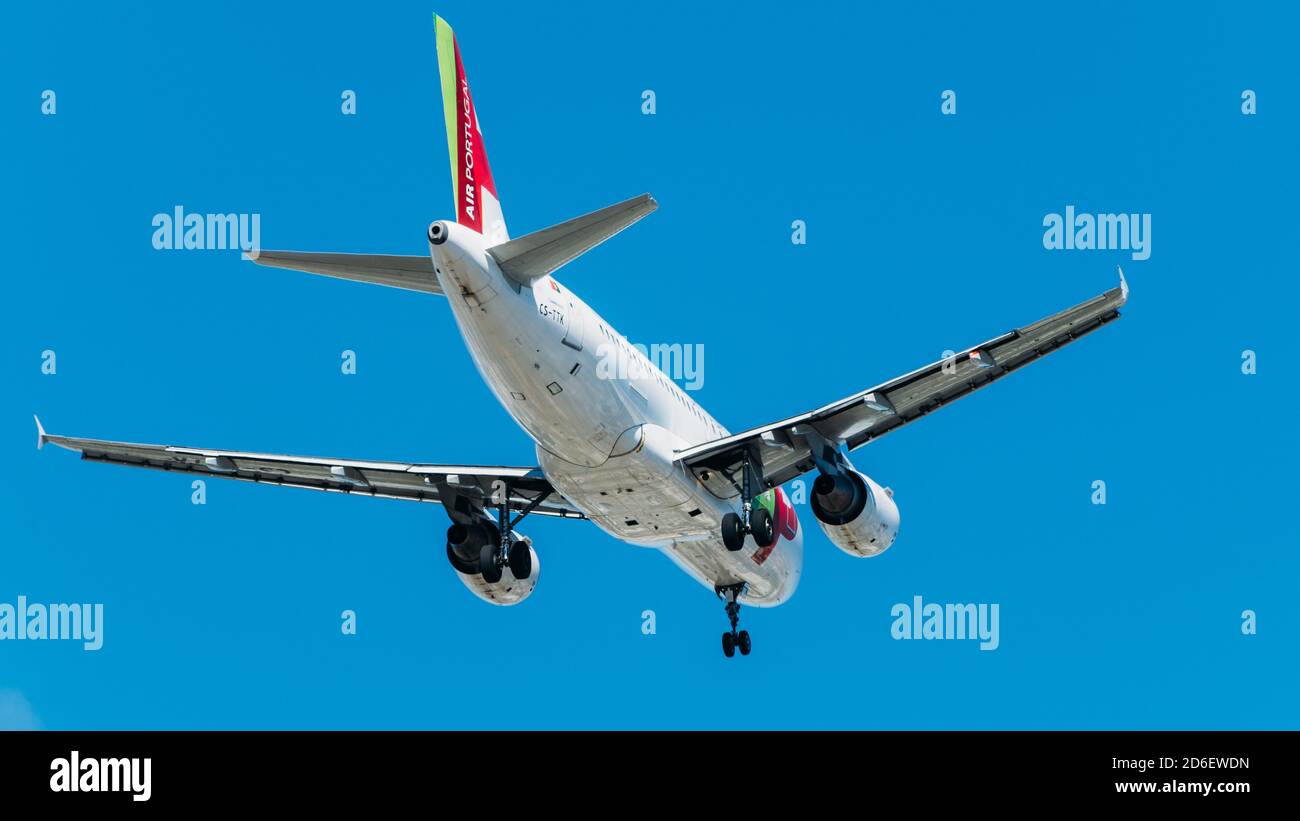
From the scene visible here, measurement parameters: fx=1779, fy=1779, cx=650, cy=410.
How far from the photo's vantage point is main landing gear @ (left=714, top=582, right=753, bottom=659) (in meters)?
44.2

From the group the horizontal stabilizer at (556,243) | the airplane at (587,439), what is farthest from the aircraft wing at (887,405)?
the horizontal stabilizer at (556,243)

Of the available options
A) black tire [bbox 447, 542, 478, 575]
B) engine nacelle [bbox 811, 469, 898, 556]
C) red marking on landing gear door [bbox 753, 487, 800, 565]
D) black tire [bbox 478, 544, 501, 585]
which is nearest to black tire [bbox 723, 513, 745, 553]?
engine nacelle [bbox 811, 469, 898, 556]

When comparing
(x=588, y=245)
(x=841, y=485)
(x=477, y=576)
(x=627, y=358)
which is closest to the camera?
(x=588, y=245)

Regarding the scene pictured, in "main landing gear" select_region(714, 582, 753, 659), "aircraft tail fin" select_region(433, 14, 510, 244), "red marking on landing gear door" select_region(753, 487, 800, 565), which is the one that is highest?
"aircraft tail fin" select_region(433, 14, 510, 244)

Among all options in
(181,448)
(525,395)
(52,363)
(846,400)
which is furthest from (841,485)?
(52,363)

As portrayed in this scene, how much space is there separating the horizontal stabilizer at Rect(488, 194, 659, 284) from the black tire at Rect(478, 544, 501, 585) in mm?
9016

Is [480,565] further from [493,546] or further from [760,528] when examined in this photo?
[760,528]

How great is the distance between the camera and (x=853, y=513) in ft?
127

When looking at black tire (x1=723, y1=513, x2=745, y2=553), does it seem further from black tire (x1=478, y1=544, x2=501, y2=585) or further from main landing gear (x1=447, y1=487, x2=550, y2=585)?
black tire (x1=478, y1=544, x2=501, y2=585)

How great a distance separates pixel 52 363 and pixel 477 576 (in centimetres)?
1121

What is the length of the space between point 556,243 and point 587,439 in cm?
504

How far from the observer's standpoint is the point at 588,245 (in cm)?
3172

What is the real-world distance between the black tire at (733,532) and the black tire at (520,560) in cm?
609

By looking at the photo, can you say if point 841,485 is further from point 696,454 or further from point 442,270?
point 442,270
